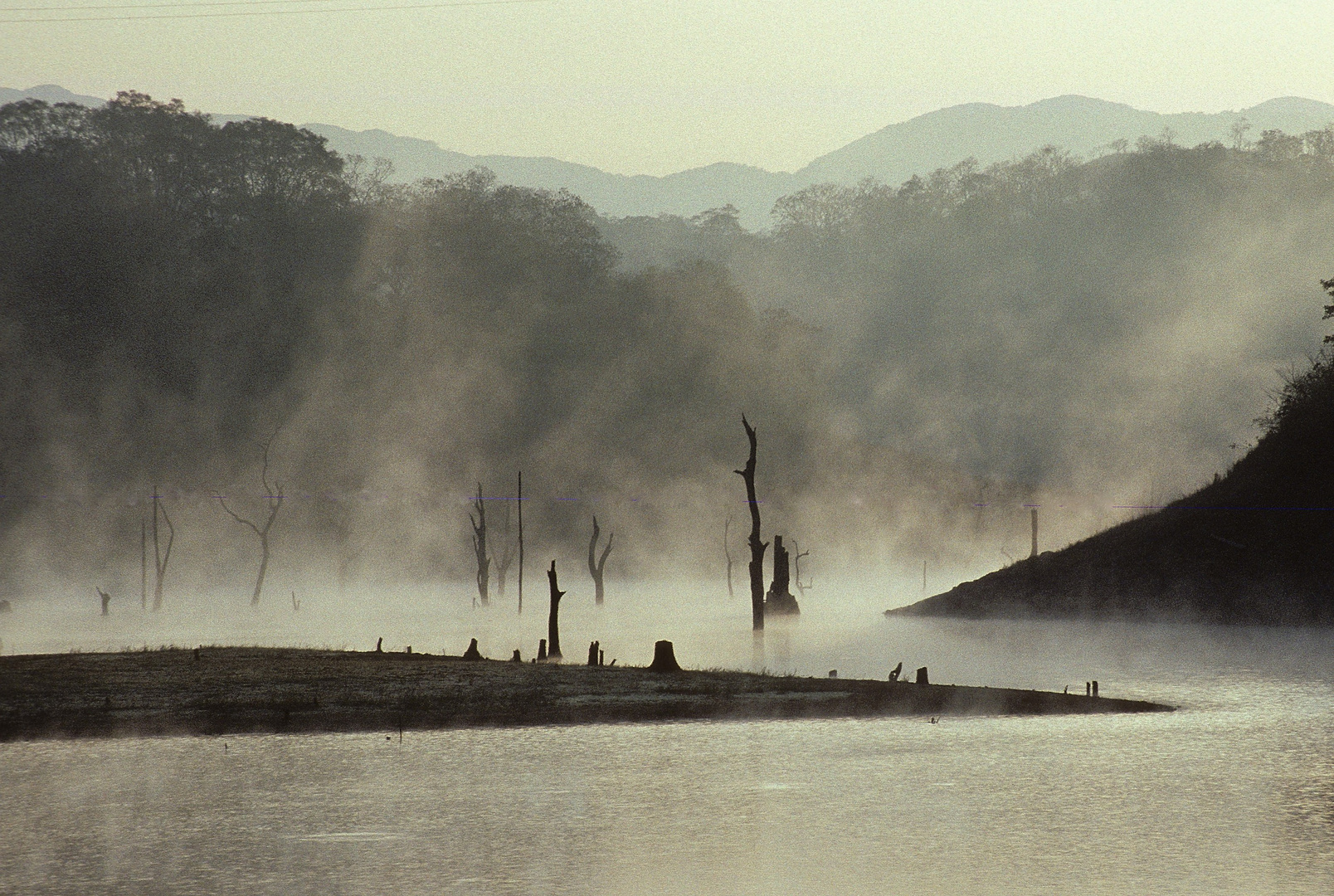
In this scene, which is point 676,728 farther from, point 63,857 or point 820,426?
point 820,426

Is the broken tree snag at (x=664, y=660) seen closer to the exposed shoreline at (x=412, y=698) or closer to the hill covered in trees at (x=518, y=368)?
the exposed shoreline at (x=412, y=698)

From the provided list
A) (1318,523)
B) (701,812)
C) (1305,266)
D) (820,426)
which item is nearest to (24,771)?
(701,812)

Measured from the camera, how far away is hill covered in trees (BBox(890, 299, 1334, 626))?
223ft

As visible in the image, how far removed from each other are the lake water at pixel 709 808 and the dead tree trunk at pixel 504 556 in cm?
7439

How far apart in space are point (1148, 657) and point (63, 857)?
4348 cm

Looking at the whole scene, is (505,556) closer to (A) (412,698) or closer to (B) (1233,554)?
(B) (1233,554)

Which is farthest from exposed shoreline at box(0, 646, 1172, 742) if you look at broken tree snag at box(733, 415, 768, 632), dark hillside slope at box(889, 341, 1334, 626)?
dark hillside slope at box(889, 341, 1334, 626)

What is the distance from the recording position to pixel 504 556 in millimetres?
111750

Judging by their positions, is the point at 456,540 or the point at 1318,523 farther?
the point at 456,540

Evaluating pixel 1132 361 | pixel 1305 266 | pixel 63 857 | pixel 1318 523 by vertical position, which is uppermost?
pixel 1305 266

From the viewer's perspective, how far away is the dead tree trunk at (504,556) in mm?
109750

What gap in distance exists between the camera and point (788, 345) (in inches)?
5787

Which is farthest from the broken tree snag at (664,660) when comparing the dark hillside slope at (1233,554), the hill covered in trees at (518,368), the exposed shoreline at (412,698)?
the hill covered in trees at (518,368)

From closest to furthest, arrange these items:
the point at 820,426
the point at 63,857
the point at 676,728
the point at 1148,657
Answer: the point at 63,857
the point at 676,728
the point at 1148,657
the point at 820,426
